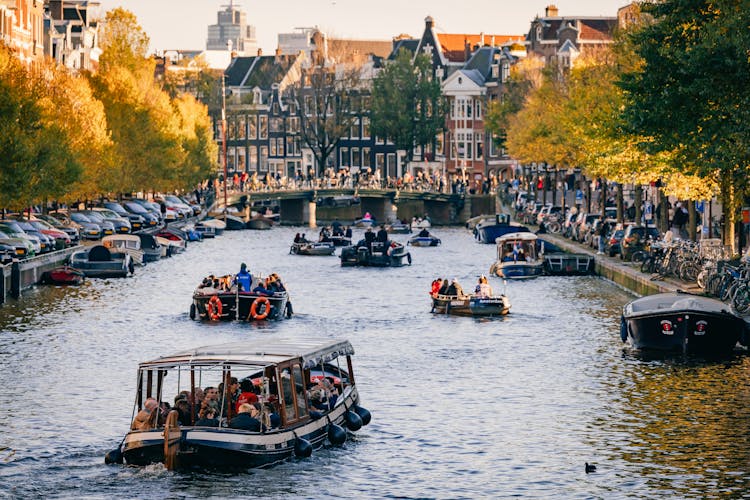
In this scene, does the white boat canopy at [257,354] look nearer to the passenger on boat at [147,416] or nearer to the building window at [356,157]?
the passenger on boat at [147,416]

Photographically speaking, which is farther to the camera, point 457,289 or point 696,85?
point 457,289

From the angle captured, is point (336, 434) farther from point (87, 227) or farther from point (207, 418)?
point (87, 227)

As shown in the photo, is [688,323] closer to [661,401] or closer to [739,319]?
[739,319]

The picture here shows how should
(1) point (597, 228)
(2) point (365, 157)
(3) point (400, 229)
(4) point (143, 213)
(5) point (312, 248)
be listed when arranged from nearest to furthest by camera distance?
1. (1) point (597, 228)
2. (5) point (312, 248)
3. (4) point (143, 213)
4. (3) point (400, 229)
5. (2) point (365, 157)

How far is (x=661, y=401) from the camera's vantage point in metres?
46.1

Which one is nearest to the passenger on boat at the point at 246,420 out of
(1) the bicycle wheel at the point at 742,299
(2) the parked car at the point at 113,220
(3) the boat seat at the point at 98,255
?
(1) the bicycle wheel at the point at 742,299

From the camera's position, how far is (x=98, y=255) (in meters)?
90.9

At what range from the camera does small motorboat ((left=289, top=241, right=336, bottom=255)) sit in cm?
11319

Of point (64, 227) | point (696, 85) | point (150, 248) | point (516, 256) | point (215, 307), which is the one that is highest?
point (696, 85)

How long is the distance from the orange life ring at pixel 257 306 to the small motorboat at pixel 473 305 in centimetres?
797

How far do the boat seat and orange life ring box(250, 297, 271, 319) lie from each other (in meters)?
24.8

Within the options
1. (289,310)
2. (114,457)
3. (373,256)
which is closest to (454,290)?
(289,310)

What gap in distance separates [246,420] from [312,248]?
77.9 meters

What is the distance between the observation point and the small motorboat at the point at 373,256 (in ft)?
335
